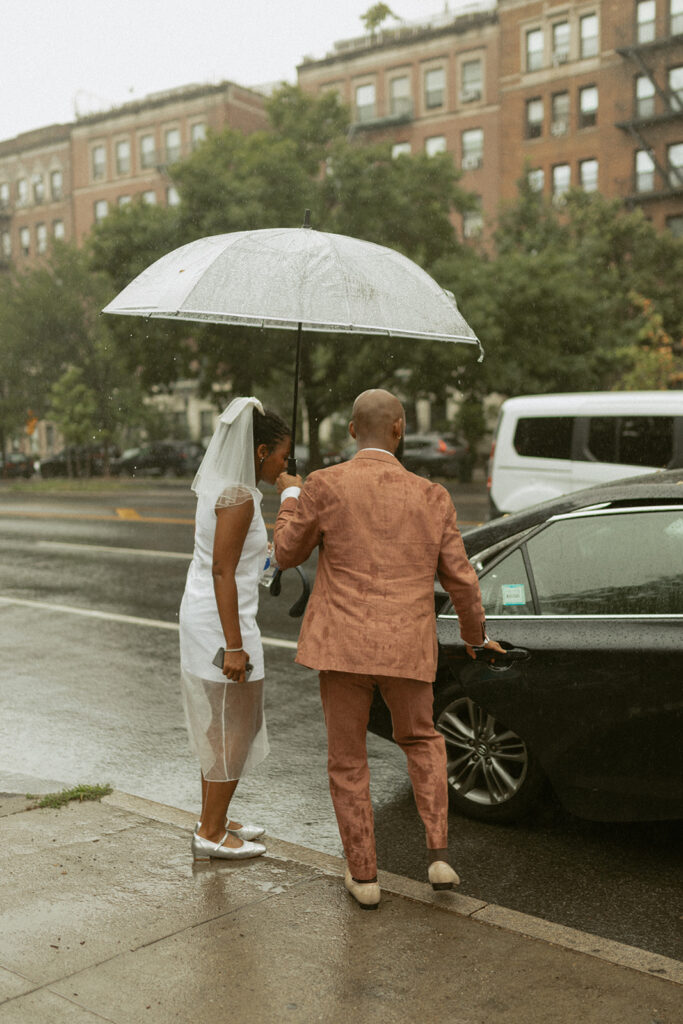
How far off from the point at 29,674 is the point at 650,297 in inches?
1234

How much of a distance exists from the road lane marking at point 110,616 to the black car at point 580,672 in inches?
168

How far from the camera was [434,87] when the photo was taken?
53.3 metres

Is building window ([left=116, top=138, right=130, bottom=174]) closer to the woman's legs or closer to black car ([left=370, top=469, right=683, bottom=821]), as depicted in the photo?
black car ([left=370, top=469, right=683, bottom=821])

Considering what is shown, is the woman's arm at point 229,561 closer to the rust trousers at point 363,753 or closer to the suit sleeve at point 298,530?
the suit sleeve at point 298,530

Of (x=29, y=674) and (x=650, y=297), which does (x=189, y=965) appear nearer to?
(x=29, y=674)

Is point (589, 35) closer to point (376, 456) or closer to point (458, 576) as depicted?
point (376, 456)

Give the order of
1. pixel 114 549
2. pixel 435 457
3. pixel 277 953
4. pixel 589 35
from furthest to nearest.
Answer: pixel 589 35
pixel 435 457
pixel 114 549
pixel 277 953

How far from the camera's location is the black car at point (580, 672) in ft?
13.7

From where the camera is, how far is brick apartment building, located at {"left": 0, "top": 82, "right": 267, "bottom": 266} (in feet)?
202

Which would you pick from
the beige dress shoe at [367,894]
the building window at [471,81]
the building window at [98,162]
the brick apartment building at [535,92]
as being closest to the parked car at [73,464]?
the brick apartment building at [535,92]

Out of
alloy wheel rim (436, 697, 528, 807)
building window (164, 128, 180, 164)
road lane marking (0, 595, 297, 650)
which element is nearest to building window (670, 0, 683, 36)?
building window (164, 128, 180, 164)

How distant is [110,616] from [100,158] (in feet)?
203

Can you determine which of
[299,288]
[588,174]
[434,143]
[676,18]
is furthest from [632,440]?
[434,143]

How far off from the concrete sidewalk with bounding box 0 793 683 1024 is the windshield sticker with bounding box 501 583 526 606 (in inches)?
50.3
